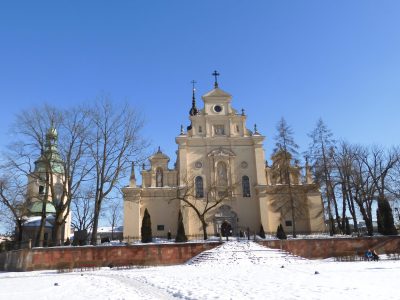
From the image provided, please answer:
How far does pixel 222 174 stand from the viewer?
47562 millimetres

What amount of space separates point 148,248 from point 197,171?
1753 centimetres

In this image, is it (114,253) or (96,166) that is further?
(96,166)

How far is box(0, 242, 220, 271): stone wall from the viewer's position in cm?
2894

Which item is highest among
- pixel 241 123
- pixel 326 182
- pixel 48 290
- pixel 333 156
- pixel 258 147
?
pixel 241 123

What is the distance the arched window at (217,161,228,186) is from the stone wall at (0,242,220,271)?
1519 cm

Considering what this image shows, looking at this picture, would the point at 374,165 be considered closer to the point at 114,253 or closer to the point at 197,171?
the point at 197,171

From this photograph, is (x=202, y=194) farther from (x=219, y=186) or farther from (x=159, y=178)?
(x=159, y=178)

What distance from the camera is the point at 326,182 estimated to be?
127ft

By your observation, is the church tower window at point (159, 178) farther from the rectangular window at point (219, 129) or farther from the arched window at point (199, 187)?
the rectangular window at point (219, 129)

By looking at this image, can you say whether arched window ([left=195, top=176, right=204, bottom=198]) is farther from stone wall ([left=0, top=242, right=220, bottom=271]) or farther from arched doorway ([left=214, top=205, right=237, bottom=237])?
stone wall ([left=0, top=242, right=220, bottom=271])

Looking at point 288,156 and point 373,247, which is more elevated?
point 288,156

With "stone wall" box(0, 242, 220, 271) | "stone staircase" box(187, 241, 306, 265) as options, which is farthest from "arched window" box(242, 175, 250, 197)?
"stone wall" box(0, 242, 220, 271)

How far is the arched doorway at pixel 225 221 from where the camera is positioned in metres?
45.0

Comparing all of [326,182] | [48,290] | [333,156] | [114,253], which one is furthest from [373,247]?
[48,290]
